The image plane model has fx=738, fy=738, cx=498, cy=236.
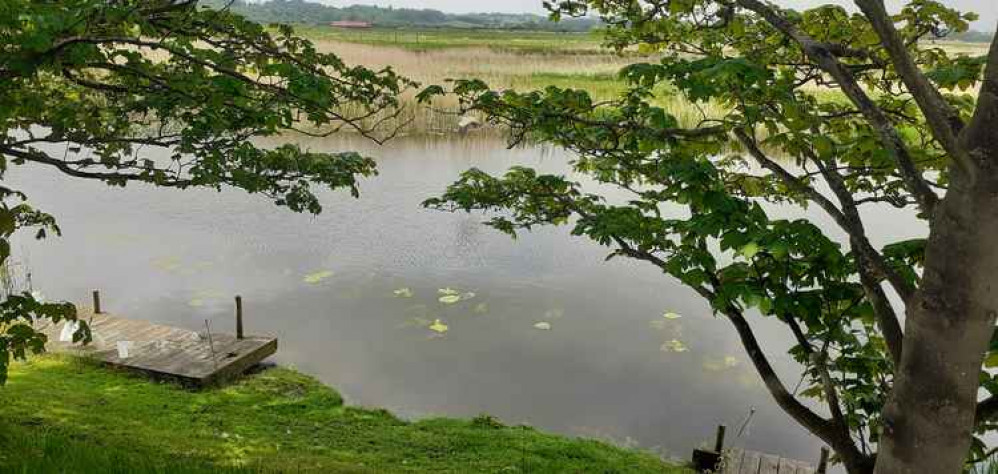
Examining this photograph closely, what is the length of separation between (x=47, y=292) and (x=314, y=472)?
8.25 metres

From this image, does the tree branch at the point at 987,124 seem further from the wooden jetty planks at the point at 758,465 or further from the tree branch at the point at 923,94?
the wooden jetty planks at the point at 758,465

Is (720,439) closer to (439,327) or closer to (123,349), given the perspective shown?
(439,327)

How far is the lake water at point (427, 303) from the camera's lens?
29.1 ft

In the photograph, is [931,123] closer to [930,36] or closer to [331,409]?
[930,36]

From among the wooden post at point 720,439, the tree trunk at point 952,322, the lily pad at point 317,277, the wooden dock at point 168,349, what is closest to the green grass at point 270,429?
the wooden dock at point 168,349

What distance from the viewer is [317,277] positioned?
39.8 ft

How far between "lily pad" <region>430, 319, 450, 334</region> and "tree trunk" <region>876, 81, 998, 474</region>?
826cm

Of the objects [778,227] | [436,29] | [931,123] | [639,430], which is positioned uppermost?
[436,29]

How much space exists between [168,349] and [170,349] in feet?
0.08

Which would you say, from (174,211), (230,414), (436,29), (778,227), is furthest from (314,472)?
(436,29)

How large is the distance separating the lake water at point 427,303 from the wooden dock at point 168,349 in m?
0.78

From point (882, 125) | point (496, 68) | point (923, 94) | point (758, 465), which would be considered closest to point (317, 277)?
point (758, 465)

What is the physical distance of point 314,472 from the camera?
534cm

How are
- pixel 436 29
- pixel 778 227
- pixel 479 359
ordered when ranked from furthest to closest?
pixel 436 29
pixel 479 359
pixel 778 227
